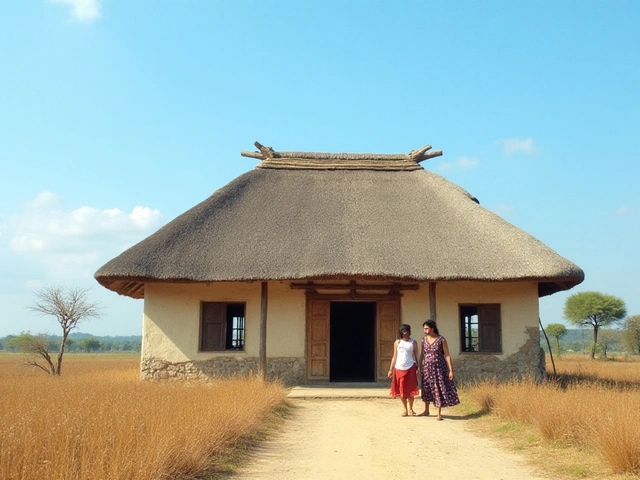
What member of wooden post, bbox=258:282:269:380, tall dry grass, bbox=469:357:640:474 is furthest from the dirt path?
wooden post, bbox=258:282:269:380

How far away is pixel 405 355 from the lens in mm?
8086

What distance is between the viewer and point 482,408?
834 centimetres

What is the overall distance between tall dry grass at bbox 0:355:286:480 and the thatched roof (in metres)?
3.79

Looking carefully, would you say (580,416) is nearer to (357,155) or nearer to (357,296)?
(357,296)

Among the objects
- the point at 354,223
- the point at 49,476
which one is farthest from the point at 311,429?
the point at 354,223

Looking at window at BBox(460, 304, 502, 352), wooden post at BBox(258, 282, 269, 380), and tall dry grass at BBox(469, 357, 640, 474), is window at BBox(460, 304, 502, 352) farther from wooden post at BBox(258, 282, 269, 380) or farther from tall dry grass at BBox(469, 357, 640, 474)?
wooden post at BBox(258, 282, 269, 380)

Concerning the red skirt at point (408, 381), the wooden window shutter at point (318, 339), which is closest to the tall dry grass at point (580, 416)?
the red skirt at point (408, 381)

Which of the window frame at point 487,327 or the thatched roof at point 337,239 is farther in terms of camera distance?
the window frame at point 487,327

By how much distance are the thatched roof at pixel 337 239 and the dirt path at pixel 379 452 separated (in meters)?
3.48

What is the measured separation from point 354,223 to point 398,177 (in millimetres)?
2912

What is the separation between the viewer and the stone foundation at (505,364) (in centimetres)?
1173

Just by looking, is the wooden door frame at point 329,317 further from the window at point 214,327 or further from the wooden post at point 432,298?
the window at point 214,327

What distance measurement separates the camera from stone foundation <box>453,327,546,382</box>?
38.5ft

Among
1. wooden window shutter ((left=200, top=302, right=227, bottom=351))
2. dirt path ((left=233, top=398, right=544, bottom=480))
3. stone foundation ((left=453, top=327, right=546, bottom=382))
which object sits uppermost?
wooden window shutter ((left=200, top=302, right=227, bottom=351))
